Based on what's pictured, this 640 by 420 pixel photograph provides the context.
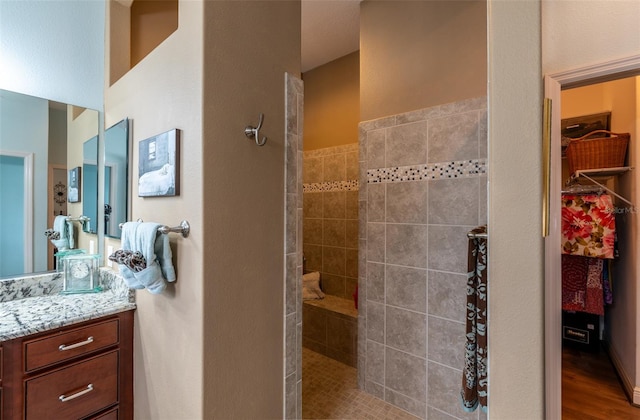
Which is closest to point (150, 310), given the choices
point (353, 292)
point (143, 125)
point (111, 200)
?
point (111, 200)

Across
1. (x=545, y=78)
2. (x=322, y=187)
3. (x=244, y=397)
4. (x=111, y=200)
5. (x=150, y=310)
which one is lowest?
(x=244, y=397)

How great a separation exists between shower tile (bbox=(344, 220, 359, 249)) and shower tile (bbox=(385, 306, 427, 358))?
1010mm

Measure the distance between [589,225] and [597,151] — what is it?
1.74 ft

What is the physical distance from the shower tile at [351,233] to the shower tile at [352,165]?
0.47 metres

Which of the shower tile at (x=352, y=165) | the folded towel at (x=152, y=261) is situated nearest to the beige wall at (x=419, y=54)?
the shower tile at (x=352, y=165)

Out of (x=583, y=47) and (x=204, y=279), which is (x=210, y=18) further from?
(x=583, y=47)

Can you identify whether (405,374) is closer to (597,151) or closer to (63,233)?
(597,151)

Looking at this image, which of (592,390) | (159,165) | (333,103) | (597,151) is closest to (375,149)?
(333,103)

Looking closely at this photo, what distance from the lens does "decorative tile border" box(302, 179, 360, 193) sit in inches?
119

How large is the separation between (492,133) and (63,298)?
2181mm

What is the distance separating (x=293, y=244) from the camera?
5.16 ft

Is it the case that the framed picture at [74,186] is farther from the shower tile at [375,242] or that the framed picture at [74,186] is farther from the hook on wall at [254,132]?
the shower tile at [375,242]

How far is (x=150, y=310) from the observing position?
1470 millimetres

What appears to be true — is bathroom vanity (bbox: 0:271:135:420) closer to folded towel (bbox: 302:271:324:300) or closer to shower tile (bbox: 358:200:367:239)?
shower tile (bbox: 358:200:367:239)
